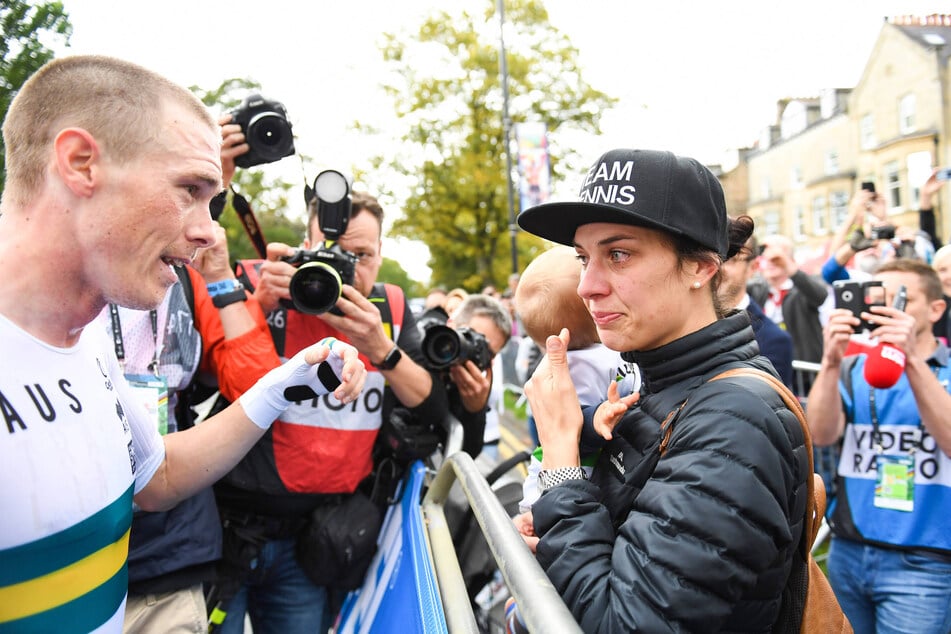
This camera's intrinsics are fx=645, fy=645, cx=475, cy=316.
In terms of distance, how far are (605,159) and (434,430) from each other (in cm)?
166

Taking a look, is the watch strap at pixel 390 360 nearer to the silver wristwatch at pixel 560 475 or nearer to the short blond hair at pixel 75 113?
the silver wristwatch at pixel 560 475

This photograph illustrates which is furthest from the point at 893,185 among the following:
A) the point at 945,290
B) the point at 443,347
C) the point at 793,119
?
the point at 443,347

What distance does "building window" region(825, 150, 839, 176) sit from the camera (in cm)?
3287

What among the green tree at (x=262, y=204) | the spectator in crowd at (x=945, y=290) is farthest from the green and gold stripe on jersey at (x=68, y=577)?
the green tree at (x=262, y=204)

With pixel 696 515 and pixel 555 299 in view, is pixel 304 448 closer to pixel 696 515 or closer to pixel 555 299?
pixel 555 299

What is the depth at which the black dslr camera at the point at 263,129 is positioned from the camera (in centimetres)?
227

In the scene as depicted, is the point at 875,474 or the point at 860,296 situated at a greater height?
the point at 860,296

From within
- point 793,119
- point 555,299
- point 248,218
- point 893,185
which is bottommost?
point 555,299

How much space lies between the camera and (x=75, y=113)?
4.20 ft

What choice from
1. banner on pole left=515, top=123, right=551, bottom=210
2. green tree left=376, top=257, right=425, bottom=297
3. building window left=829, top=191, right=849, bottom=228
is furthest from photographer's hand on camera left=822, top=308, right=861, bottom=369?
green tree left=376, top=257, right=425, bottom=297

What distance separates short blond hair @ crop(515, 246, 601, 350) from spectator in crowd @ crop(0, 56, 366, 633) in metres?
1.10

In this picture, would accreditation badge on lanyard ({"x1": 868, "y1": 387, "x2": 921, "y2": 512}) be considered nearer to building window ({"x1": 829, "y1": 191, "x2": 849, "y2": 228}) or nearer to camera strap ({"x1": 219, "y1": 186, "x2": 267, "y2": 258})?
camera strap ({"x1": 219, "y1": 186, "x2": 267, "y2": 258})

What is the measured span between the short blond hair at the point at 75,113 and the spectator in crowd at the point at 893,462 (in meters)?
2.48

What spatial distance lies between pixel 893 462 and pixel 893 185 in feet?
96.9
